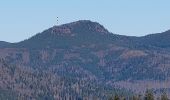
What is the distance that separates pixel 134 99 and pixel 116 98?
29843 mm

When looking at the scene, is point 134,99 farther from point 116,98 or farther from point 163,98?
point 116,98

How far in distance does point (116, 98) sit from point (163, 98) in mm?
22229

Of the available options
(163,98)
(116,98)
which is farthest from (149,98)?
(116,98)

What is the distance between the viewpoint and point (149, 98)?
18512cm

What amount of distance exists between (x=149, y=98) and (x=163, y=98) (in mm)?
4341

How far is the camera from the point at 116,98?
16875 centimetres

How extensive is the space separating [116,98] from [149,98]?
783 inches

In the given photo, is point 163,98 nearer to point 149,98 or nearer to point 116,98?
point 149,98

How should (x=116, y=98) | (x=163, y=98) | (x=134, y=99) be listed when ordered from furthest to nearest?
(x=134, y=99), (x=163, y=98), (x=116, y=98)

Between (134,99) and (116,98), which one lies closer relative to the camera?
(116,98)

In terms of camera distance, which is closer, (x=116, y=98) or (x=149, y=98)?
(x=116, y=98)

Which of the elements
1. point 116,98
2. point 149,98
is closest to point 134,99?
point 149,98

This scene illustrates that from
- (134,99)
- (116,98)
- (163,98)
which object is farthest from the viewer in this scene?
Answer: (134,99)

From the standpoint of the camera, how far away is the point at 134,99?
648ft
